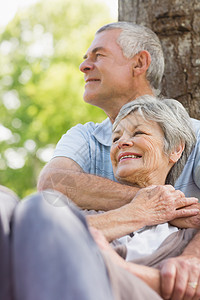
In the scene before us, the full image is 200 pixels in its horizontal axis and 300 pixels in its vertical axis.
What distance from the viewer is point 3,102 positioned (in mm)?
17609

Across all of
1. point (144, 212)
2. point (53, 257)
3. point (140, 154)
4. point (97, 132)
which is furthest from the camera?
point (97, 132)

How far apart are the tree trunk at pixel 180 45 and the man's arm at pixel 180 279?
2.18 metres

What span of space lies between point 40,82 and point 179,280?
471 inches

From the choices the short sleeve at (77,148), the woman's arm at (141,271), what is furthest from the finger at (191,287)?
the short sleeve at (77,148)

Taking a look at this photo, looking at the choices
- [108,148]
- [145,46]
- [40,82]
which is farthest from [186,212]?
[40,82]

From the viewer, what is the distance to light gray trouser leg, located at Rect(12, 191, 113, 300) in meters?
1.18

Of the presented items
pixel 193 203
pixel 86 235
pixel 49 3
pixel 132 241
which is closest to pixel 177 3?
pixel 193 203

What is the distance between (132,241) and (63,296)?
1.18m

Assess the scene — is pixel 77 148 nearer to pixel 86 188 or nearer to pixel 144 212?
pixel 86 188

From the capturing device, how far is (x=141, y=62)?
3871 millimetres

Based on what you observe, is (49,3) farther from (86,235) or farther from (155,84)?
(86,235)

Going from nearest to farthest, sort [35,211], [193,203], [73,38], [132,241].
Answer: [35,211], [132,241], [193,203], [73,38]

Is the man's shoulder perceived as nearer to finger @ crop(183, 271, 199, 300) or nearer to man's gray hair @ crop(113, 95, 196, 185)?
man's gray hair @ crop(113, 95, 196, 185)

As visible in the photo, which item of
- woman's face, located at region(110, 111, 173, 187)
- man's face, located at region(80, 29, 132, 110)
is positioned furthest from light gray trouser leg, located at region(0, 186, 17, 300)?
man's face, located at region(80, 29, 132, 110)
